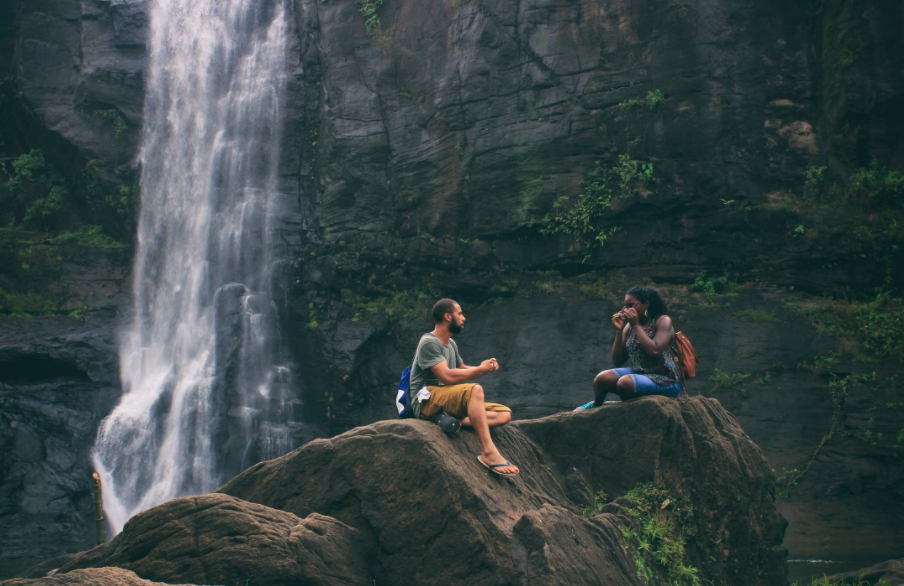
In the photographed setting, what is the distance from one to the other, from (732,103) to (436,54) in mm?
6662

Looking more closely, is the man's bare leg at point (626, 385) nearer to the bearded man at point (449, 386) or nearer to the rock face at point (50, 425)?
the bearded man at point (449, 386)

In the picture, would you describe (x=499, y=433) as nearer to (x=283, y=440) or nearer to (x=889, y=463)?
(x=889, y=463)

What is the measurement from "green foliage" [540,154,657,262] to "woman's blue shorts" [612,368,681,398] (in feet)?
26.2

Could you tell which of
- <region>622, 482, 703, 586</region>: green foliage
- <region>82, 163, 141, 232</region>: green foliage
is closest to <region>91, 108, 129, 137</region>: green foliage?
<region>82, 163, 141, 232</region>: green foliage

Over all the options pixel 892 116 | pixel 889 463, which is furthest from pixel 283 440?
pixel 892 116

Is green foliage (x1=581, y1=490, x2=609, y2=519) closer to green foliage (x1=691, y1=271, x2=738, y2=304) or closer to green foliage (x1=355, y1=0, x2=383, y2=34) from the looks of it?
green foliage (x1=691, y1=271, x2=738, y2=304)

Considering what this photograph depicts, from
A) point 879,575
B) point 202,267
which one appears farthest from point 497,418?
point 202,267

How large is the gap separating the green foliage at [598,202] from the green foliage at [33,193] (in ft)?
41.2

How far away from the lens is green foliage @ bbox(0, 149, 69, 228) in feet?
57.0

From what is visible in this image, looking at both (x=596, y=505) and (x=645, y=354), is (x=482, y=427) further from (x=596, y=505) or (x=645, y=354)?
(x=645, y=354)

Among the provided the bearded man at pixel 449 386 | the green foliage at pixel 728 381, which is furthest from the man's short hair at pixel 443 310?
the green foliage at pixel 728 381

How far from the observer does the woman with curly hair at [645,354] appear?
640 cm

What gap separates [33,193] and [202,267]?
5.59 meters

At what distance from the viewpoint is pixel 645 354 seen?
6.55 meters
